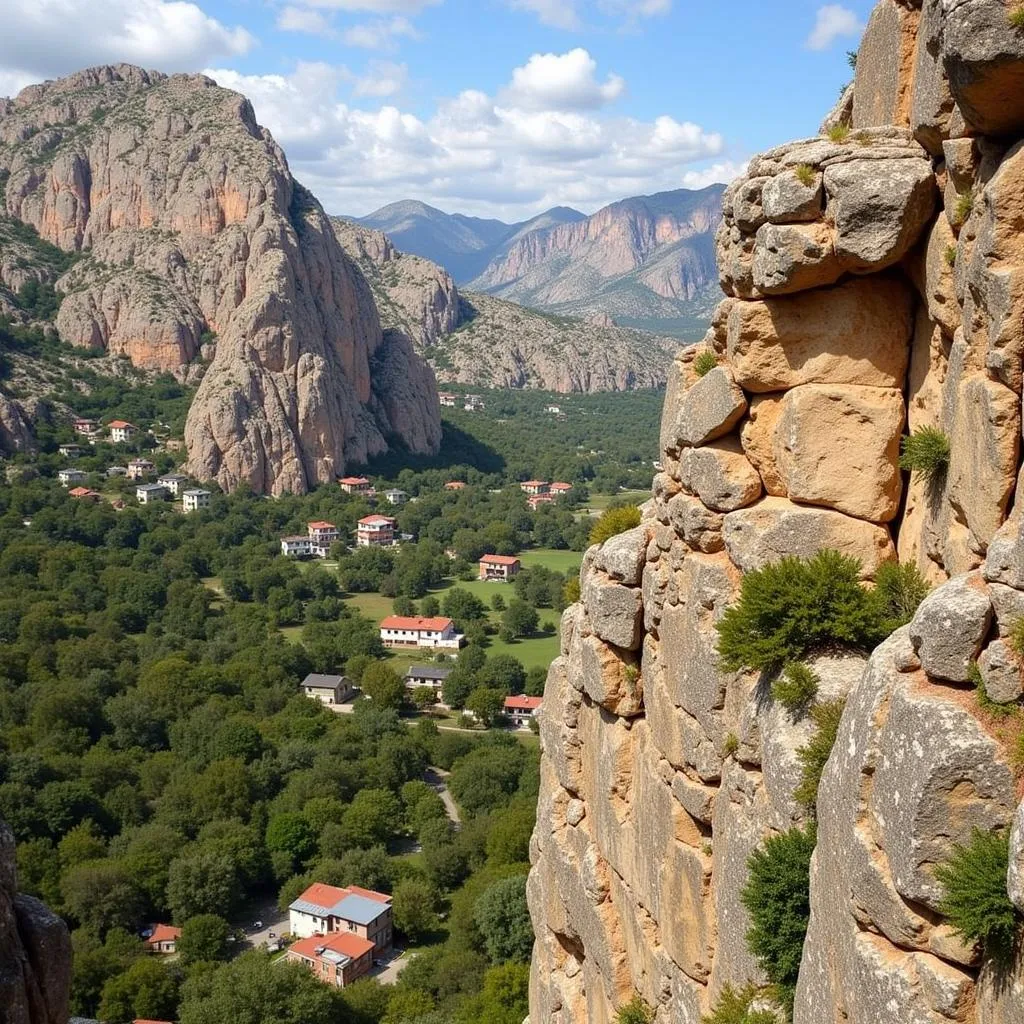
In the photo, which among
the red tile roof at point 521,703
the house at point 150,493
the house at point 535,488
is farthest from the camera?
the house at point 535,488

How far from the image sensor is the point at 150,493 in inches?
4316

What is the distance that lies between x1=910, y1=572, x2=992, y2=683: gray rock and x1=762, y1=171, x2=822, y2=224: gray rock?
4488mm

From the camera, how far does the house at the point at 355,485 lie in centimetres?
12450

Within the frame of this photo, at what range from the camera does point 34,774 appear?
45406 mm

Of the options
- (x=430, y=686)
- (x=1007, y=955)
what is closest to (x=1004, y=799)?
(x=1007, y=955)

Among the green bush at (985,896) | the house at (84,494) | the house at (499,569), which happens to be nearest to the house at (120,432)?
the house at (84,494)

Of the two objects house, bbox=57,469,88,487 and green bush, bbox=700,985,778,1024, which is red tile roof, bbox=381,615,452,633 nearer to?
house, bbox=57,469,88,487

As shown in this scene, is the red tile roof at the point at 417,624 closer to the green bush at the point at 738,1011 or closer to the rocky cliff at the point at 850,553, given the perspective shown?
the rocky cliff at the point at 850,553

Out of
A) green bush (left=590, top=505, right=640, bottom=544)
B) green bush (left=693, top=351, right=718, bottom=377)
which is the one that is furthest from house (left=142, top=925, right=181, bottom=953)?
green bush (left=693, top=351, right=718, bottom=377)

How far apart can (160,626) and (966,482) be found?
74.4 metres

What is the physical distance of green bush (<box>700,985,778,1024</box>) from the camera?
31.7 feet

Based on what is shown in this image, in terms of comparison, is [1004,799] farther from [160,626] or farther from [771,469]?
[160,626]

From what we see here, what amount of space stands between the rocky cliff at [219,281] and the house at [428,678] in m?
58.8

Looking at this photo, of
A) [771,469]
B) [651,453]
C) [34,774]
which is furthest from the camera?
[651,453]
